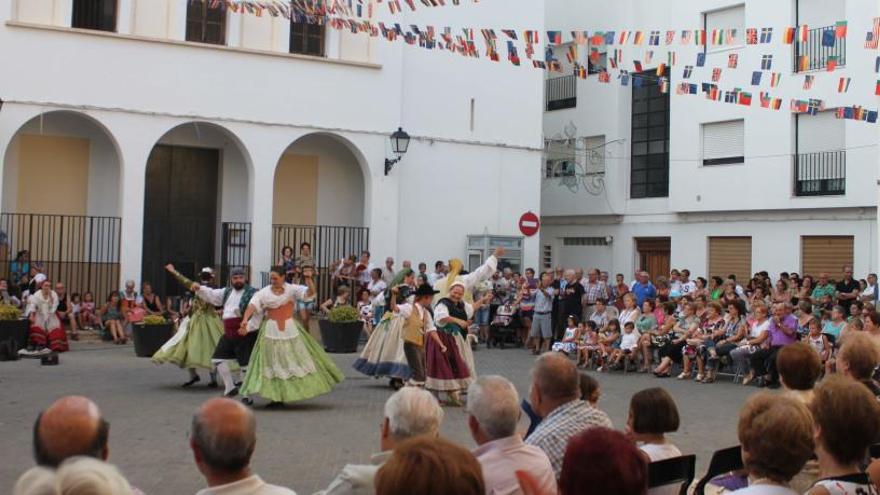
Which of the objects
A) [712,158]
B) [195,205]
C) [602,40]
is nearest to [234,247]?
[195,205]

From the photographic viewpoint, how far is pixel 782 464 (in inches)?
161

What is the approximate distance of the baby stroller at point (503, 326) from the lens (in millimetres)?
23281

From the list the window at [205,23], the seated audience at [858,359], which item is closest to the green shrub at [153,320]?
the window at [205,23]

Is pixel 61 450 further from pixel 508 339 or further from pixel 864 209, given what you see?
pixel 864 209

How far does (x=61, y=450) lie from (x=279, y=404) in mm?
9434

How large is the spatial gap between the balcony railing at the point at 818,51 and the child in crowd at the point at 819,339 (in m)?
9.03

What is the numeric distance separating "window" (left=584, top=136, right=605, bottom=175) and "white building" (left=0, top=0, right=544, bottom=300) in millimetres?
2948

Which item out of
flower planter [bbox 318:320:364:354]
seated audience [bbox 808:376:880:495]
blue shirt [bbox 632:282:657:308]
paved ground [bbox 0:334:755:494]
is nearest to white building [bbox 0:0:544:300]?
flower planter [bbox 318:320:364:354]

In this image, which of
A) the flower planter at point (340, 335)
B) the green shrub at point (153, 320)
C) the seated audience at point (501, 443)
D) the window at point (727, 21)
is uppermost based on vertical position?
the window at point (727, 21)

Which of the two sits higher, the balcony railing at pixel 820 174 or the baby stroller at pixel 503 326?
the balcony railing at pixel 820 174

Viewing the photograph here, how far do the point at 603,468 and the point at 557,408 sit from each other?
7.78 ft

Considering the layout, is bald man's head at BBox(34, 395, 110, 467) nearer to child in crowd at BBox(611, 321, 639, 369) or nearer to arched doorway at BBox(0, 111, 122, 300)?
child in crowd at BBox(611, 321, 639, 369)

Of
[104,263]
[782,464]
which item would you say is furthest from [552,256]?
[782,464]

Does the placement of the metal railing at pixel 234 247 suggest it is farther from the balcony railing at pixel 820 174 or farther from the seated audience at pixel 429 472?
the seated audience at pixel 429 472
